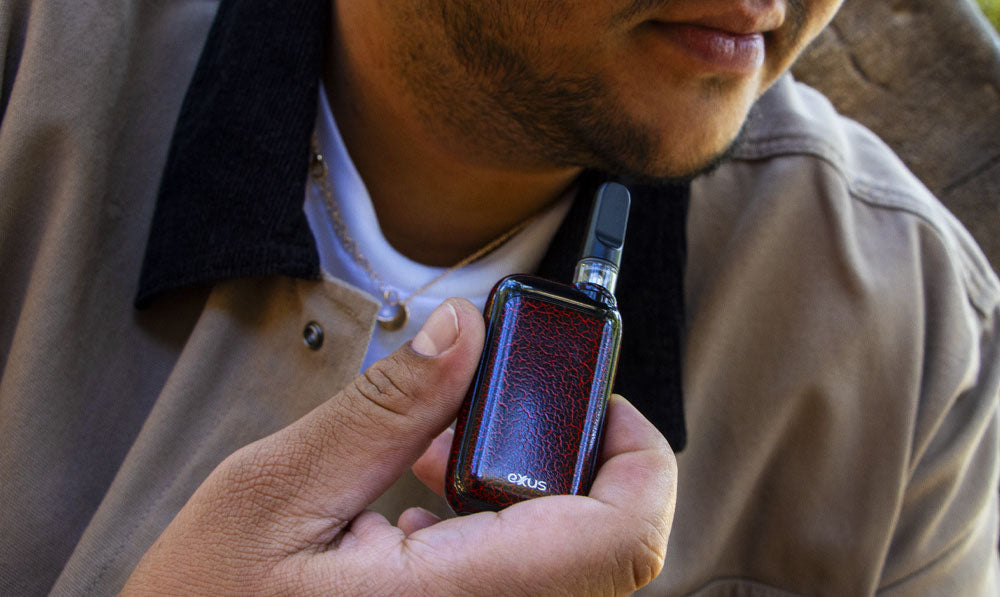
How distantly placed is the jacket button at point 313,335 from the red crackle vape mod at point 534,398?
417mm

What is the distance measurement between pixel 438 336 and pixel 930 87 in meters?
1.57

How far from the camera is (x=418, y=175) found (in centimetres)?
A: 128

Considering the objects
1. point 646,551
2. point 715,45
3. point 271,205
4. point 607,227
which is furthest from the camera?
point 271,205

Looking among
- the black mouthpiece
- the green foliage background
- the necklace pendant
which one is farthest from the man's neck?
the green foliage background

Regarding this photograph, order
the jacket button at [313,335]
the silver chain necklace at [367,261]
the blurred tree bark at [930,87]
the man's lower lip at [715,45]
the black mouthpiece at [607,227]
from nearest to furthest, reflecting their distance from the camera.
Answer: the black mouthpiece at [607,227], the man's lower lip at [715,45], the jacket button at [313,335], the silver chain necklace at [367,261], the blurred tree bark at [930,87]

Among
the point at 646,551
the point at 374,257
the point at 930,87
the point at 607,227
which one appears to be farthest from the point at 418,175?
the point at 930,87

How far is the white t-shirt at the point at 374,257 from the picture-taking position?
3.97 ft

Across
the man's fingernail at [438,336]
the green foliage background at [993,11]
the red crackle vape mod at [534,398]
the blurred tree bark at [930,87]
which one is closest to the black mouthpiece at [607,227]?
the red crackle vape mod at [534,398]

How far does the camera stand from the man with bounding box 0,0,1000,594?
69 cm

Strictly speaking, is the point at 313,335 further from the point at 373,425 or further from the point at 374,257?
the point at 373,425

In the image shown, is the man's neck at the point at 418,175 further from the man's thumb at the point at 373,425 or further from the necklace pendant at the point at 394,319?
the man's thumb at the point at 373,425

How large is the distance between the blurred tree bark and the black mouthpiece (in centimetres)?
127

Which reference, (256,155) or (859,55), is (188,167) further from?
(859,55)

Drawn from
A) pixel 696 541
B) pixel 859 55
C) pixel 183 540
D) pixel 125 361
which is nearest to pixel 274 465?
pixel 183 540
